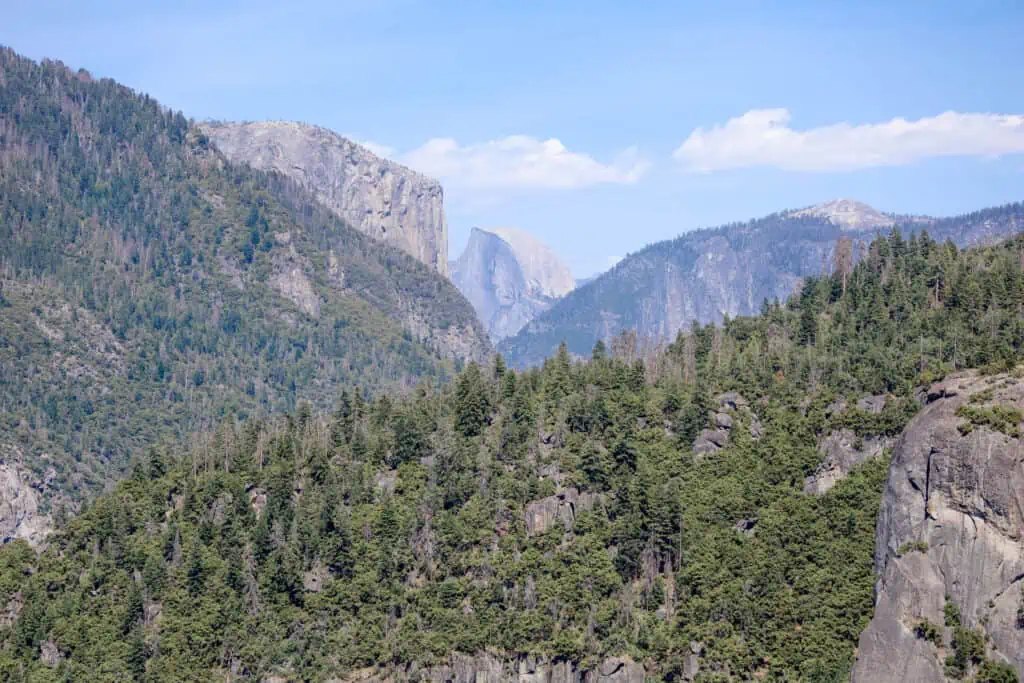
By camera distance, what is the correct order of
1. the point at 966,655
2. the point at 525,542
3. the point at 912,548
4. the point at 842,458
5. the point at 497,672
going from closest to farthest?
the point at 966,655
the point at 912,548
the point at 497,672
the point at 525,542
the point at 842,458

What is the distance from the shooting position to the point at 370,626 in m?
166

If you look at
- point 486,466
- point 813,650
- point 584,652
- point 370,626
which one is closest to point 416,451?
point 486,466

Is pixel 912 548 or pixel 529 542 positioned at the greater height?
pixel 912 548

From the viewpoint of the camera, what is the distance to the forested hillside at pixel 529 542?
158 m

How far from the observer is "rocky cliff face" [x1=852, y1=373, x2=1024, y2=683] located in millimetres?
135625

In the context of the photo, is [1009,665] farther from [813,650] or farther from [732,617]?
[732,617]

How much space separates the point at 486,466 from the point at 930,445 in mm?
57493

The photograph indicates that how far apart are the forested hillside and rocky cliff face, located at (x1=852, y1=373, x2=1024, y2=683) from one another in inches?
300

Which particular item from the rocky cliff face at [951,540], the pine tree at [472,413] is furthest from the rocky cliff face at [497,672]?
the pine tree at [472,413]

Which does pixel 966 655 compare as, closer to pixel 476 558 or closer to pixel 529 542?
pixel 529 542

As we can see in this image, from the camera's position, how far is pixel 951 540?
141 m

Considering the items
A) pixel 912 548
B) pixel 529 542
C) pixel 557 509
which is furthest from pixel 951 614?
pixel 557 509

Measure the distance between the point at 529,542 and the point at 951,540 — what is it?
160ft

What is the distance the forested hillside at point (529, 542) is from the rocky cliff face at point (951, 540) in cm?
763
